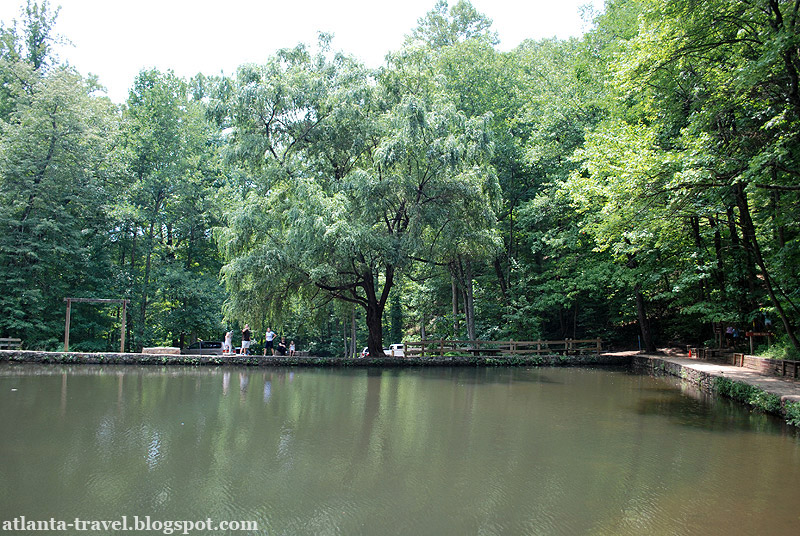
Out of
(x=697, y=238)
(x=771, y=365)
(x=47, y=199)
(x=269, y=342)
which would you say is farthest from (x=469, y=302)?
(x=47, y=199)

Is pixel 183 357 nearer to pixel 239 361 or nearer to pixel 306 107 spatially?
pixel 239 361

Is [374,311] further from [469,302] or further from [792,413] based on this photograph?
[792,413]

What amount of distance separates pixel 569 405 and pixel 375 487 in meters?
6.53

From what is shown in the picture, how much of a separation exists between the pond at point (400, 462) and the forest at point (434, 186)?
5.39 m

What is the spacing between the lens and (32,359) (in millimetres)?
18641

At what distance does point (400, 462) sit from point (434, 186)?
13290mm

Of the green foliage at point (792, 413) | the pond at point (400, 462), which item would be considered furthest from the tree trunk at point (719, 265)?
the green foliage at point (792, 413)

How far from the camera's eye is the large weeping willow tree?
1772 centimetres

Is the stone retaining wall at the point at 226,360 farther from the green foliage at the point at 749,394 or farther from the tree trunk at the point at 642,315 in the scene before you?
the green foliage at the point at 749,394

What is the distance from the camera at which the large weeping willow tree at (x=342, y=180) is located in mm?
17719

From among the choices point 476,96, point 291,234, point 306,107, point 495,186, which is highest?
point 476,96

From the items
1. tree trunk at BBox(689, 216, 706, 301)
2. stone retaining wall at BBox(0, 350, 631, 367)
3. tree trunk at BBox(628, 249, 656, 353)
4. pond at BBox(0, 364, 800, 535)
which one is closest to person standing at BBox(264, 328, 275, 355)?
stone retaining wall at BBox(0, 350, 631, 367)

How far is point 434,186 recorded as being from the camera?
18672mm

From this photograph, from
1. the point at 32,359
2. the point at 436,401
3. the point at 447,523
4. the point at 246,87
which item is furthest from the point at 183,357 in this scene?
the point at 447,523
